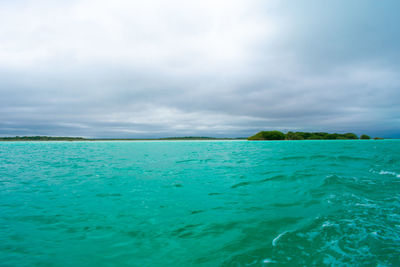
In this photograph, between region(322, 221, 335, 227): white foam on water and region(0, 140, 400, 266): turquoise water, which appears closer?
region(0, 140, 400, 266): turquoise water

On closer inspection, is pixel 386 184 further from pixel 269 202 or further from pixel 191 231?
pixel 191 231

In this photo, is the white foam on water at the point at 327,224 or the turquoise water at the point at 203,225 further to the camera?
the white foam on water at the point at 327,224

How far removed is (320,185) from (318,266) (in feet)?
27.5

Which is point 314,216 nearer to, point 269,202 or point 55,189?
point 269,202

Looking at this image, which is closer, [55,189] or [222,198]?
[222,198]

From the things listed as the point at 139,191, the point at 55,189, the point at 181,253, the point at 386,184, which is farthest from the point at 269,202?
the point at 55,189

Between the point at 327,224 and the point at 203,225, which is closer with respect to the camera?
the point at 327,224

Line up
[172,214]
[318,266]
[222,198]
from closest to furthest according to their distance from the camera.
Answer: [318,266], [172,214], [222,198]

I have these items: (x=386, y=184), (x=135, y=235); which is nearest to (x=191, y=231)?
(x=135, y=235)

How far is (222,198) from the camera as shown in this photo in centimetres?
930

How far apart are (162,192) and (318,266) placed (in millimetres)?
7854

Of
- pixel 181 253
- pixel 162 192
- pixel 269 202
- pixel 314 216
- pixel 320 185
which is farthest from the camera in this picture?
pixel 320 185

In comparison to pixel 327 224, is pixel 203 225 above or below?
below

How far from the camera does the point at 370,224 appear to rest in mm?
6020
